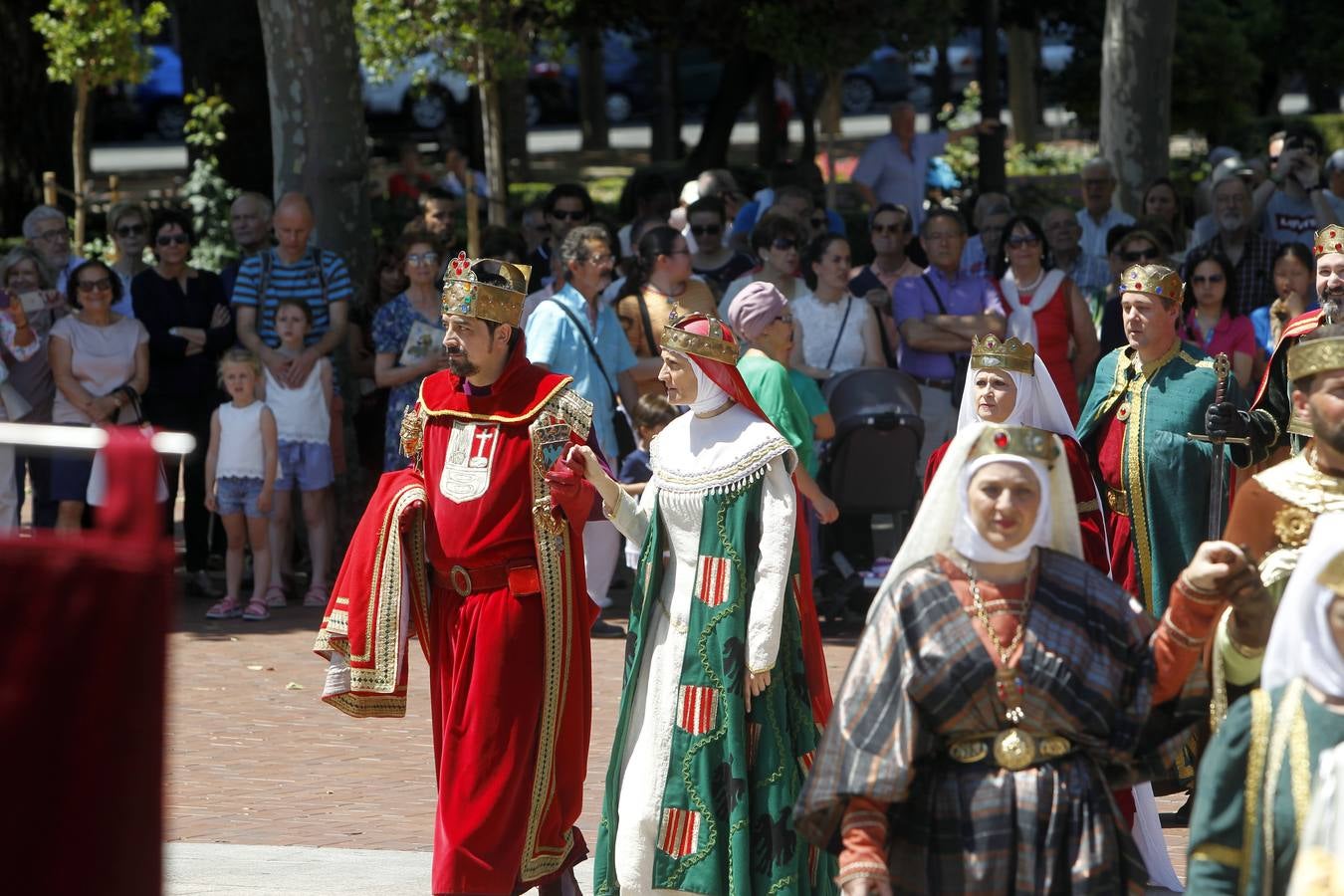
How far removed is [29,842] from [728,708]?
3449 millimetres

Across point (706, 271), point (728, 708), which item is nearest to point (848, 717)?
point (728, 708)

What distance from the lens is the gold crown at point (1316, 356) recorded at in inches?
193

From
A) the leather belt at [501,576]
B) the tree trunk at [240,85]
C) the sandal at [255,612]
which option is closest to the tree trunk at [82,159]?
the tree trunk at [240,85]

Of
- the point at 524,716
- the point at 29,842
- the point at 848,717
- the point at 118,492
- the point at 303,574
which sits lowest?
the point at 303,574

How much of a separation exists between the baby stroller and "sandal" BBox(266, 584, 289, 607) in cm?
292

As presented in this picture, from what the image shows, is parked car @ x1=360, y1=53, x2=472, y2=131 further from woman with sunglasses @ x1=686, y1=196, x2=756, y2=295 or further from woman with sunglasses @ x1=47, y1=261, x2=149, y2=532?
woman with sunglasses @ x1=47, y1=261, x2=149, y2=532

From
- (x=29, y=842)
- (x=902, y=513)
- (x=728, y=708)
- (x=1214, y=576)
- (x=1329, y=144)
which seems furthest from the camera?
(x=1329, y=144)

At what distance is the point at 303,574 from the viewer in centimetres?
1264

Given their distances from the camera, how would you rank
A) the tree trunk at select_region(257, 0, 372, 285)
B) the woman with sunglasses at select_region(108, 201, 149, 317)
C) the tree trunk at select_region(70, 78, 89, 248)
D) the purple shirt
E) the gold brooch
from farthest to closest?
the tree trunk at select_region(70, 78, 89, 248) < the tree trunk at select_region(257, 0, 372, 285) < the woman with sunglasses at select_region(108, 201, 149, 317) < the purple shirt < the gold brooch

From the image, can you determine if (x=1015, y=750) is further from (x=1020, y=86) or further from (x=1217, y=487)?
(x=1020, y=86)

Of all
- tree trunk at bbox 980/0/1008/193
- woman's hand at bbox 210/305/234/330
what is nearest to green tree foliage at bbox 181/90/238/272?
woman's hand at bbox 210/305/234/330

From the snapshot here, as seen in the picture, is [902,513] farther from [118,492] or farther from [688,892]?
[118,492]

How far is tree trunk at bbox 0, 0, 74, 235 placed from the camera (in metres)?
20.6

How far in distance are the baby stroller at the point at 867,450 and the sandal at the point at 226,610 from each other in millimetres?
3118
